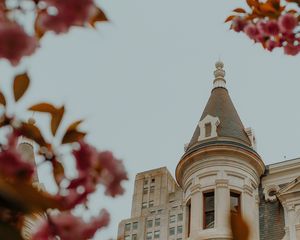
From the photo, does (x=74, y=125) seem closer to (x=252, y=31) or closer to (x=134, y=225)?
(x=252, y=31)

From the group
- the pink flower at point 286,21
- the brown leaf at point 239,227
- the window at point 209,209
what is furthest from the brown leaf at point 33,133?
the window at point 209,209

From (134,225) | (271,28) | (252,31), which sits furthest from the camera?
(134,225)

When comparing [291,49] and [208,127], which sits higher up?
[208,127]

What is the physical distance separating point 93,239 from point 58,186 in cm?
27

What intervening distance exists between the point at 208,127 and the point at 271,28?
1398cm

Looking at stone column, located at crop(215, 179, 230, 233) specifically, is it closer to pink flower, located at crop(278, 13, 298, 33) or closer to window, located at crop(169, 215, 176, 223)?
pink flower, located at crop(278, 13, 298, 33)

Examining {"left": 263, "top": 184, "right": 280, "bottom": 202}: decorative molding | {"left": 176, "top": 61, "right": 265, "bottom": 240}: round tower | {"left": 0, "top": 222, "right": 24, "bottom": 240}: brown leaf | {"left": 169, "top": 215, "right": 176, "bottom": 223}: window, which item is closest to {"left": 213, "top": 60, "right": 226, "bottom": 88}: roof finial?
{"left": 176, "top": 61, "right": 265, "bottom": 240}: round tower

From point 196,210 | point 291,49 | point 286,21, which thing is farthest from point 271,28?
point 196,210

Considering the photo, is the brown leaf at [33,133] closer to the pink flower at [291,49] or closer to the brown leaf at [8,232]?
the brown leaf at [8,232]

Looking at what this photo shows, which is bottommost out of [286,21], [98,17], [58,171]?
[58,171]

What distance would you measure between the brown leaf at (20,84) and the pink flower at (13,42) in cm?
22

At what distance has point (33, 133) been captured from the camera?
5.94 ft

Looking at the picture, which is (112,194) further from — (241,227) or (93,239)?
(241,227)

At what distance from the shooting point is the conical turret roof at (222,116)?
16.7 meters
